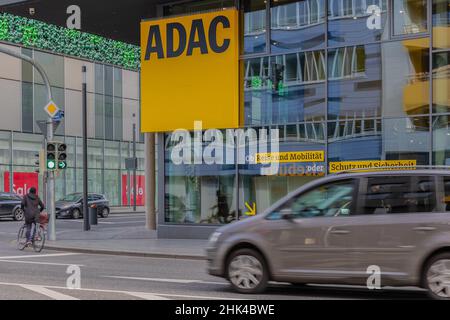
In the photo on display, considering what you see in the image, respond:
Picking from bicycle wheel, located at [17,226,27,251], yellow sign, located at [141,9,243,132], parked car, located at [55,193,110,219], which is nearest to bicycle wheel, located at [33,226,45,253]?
bicycle wheel, located at [17,226,27,251]

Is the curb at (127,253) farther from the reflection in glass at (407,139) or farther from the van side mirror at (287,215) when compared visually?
the van side mirror at (287,215)

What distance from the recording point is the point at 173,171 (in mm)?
21281

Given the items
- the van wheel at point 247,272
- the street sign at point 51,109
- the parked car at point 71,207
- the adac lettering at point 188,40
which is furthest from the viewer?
the parked car at point 71,207

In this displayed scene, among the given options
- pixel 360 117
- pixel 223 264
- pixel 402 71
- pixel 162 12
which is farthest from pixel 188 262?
pixel 162 12

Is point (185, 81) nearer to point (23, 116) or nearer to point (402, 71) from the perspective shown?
point (402, 71)

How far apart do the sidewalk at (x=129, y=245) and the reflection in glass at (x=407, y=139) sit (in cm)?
582

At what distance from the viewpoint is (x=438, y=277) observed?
341 inches

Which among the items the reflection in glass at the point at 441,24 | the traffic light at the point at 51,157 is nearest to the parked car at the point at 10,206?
the traffic light at the point at 51,157

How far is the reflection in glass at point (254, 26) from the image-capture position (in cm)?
1997

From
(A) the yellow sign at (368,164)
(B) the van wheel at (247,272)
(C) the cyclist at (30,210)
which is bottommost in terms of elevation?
(B) the van wheel at (247,272)

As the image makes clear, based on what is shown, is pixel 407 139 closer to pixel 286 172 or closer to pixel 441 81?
pixel 441 81

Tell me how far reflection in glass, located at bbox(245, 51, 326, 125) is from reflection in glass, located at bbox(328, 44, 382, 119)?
332 mm

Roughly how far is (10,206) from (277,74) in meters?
19.8

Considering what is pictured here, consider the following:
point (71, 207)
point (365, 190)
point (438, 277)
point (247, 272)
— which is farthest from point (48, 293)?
point (71, 207)
